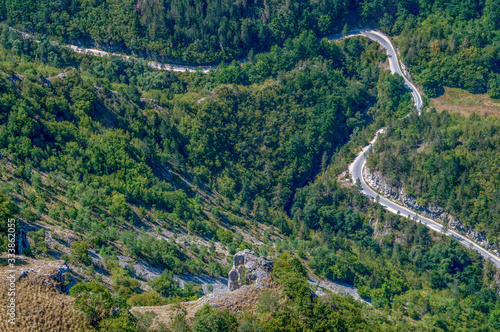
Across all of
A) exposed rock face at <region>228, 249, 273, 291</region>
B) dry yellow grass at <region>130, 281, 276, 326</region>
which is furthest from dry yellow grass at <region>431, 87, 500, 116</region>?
dry yellow grass at <region>130, 281, 276, 326</region>

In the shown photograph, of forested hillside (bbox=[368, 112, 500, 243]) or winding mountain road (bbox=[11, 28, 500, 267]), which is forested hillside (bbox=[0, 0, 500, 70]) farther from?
forested hillside (bbox=[368, 112, 500, 243])

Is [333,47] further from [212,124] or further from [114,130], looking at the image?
[114,130]

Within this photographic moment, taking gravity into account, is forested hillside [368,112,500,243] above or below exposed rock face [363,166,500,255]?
above

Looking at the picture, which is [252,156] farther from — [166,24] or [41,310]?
[41,310]

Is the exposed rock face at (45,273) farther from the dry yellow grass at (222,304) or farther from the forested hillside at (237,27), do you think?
the forested hillside at (237,27)

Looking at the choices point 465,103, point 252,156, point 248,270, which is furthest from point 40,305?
point 465,103
